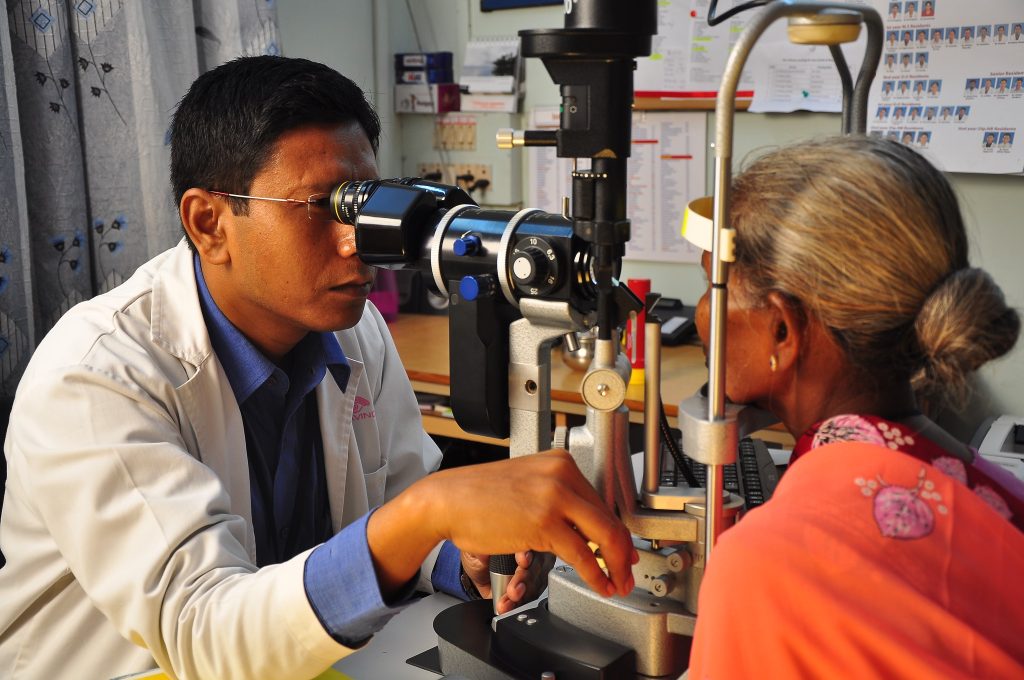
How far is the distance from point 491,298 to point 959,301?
0.45 m

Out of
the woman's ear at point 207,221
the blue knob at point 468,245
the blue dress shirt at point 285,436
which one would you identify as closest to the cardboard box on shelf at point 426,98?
the blue dress shirt at point 285,436

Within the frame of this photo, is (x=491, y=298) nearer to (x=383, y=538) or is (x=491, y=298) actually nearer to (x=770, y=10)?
(x=383, y=538)

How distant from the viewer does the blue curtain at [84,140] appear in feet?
6.60

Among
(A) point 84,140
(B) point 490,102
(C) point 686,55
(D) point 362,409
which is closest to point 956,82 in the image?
(C) point 686,55

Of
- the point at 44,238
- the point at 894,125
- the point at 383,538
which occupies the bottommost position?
the point at 383,538

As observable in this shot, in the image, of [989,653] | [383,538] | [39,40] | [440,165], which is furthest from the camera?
[440,165]

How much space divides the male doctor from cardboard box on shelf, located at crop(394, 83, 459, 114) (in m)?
1.58

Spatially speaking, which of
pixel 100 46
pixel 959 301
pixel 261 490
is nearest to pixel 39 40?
pixel 100 46

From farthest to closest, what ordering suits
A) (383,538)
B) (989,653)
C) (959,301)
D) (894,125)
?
1. (894,125)
2. (383,538)
3. (959,301)
4. (989,653)

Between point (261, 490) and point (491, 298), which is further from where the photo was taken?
point (261, 490)

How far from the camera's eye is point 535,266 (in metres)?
0.98

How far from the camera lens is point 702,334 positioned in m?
0.99

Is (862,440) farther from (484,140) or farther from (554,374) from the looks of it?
(484,140)

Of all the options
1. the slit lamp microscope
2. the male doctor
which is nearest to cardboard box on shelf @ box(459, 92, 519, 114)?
the male doctor
